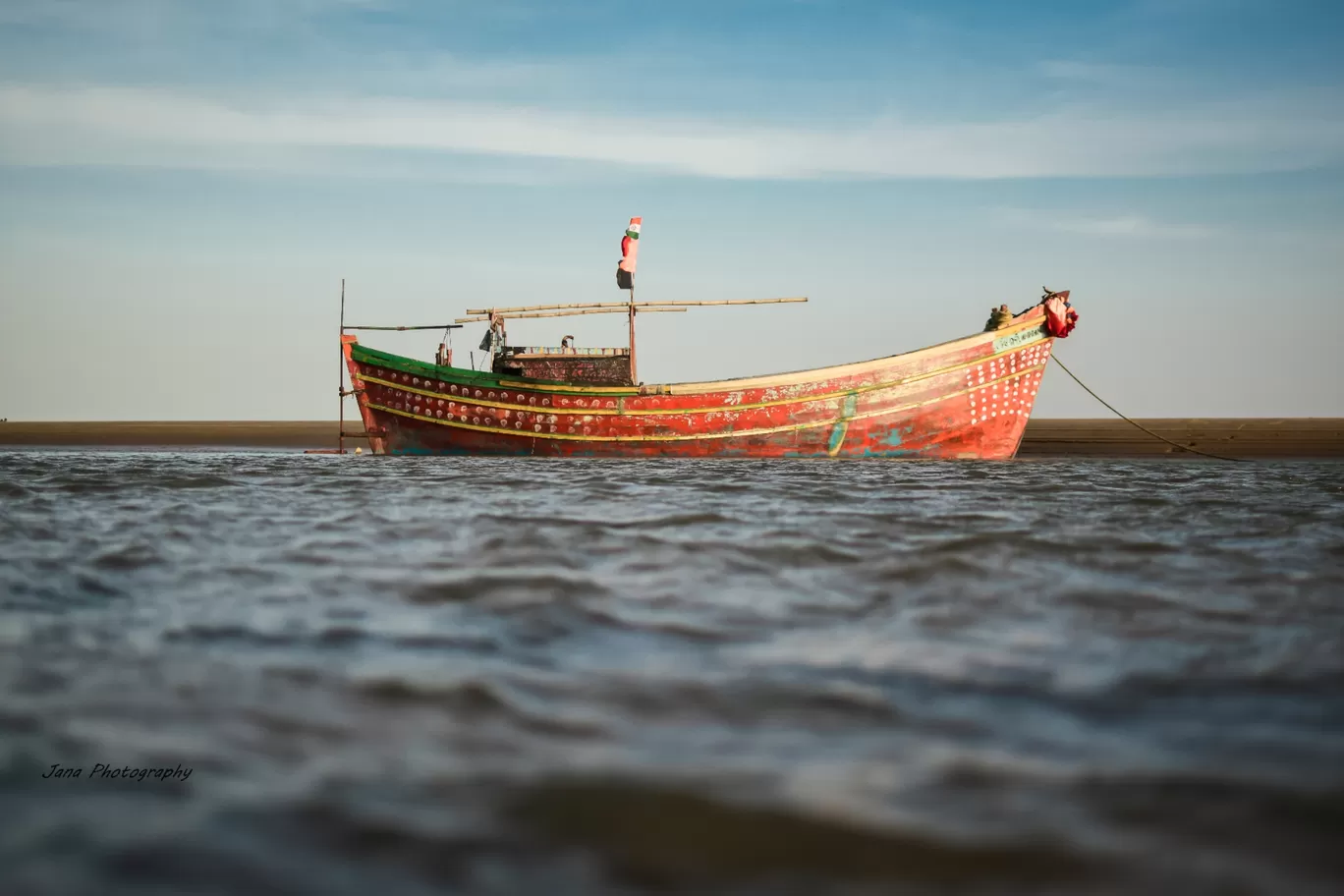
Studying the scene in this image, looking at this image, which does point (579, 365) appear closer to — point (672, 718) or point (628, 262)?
point (628, 262)

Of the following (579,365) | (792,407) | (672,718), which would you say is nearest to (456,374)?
(579,365)

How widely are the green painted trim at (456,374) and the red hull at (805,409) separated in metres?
0.03

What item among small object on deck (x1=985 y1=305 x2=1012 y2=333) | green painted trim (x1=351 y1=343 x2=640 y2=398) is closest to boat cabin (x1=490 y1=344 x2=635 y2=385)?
green painted trim (x1=351 y1=343 x2=640 y2=398)

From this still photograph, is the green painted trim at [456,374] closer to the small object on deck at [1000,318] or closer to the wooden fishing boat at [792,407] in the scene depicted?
the wooden fishing boat at [792,407]

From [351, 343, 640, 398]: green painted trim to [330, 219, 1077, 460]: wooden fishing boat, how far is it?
0.03 m

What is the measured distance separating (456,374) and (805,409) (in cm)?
793

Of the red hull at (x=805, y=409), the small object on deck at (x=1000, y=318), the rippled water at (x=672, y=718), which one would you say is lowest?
the rippled water at (x=672, y=718)

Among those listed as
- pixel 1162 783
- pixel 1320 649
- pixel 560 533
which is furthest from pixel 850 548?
pixel 1162 783

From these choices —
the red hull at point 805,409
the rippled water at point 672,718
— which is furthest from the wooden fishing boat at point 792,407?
the rippled water at point 672,718

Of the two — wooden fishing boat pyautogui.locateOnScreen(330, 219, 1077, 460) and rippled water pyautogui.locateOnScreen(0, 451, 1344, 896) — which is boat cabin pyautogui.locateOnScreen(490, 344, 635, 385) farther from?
rippled water pyautogui.locateOnScreen(0, 451, 1344, 896)

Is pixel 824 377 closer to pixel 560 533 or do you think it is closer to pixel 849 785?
pixel 560 533

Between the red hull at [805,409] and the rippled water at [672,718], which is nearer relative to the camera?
the rippled water at [672,718]

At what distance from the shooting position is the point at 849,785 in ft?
6.54

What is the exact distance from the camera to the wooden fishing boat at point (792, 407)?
20344mm
